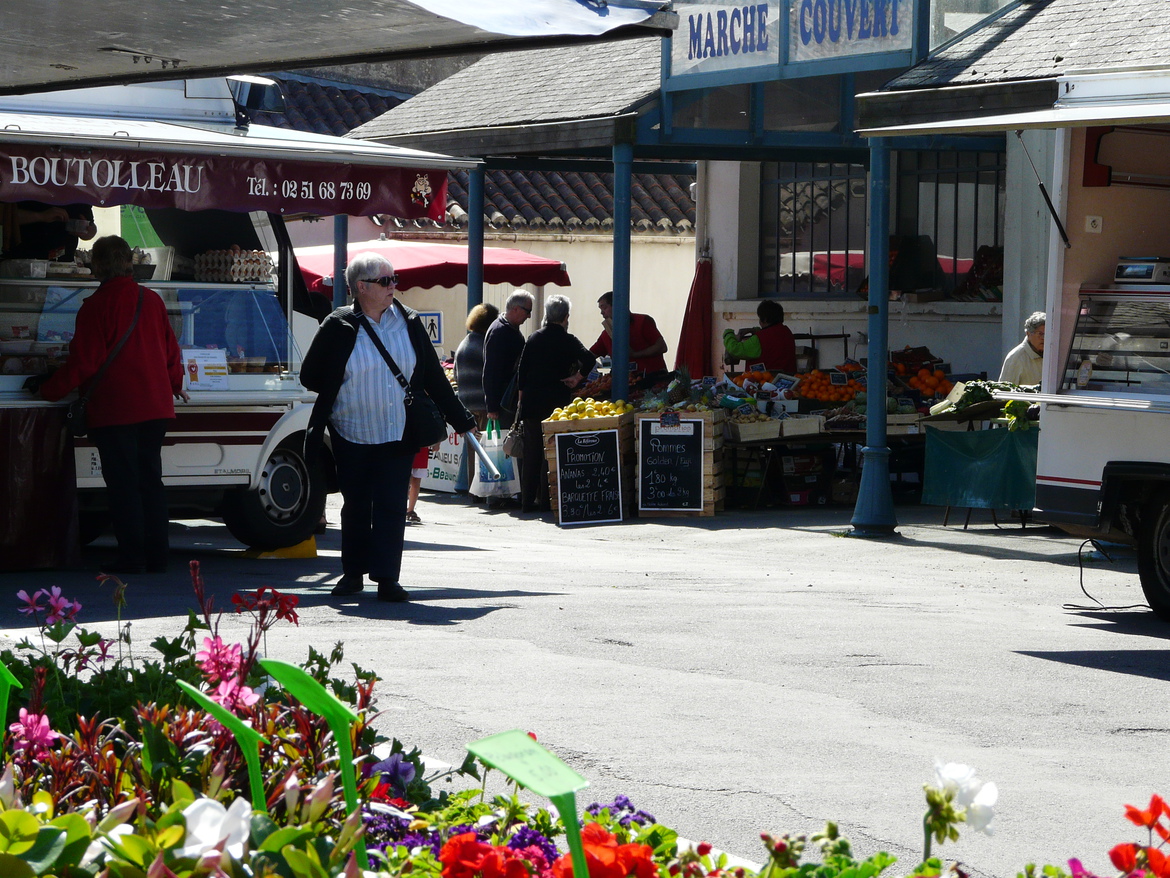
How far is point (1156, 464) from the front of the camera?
Result: 823 centimetres

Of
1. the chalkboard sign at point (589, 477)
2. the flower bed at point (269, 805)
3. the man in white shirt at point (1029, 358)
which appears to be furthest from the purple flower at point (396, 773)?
the chalkboard sign at point (589, 477)

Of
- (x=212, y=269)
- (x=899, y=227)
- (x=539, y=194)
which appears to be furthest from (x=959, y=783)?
(x=539, y=194)

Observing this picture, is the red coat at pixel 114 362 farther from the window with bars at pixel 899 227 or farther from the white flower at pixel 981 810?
the window with bars at pixel 899 227

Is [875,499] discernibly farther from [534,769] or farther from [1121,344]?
[534,769]

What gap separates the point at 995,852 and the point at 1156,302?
5143mm

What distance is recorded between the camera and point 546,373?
13.9 meters

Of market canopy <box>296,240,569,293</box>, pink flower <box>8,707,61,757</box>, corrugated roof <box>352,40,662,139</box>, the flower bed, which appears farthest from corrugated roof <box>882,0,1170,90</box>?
pink flower <box>8,707,61,757</box>

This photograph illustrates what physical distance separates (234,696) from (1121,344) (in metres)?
6.73

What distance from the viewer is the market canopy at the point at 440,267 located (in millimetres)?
18031

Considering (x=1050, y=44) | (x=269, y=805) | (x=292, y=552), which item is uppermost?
(x=1050, y=44)

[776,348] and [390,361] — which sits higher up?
[390,361]

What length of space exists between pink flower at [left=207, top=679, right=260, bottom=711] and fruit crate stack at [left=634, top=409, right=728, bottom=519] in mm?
10314

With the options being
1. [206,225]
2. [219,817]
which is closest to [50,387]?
[206,225]

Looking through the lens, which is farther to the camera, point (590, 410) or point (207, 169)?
point (590, 410)
